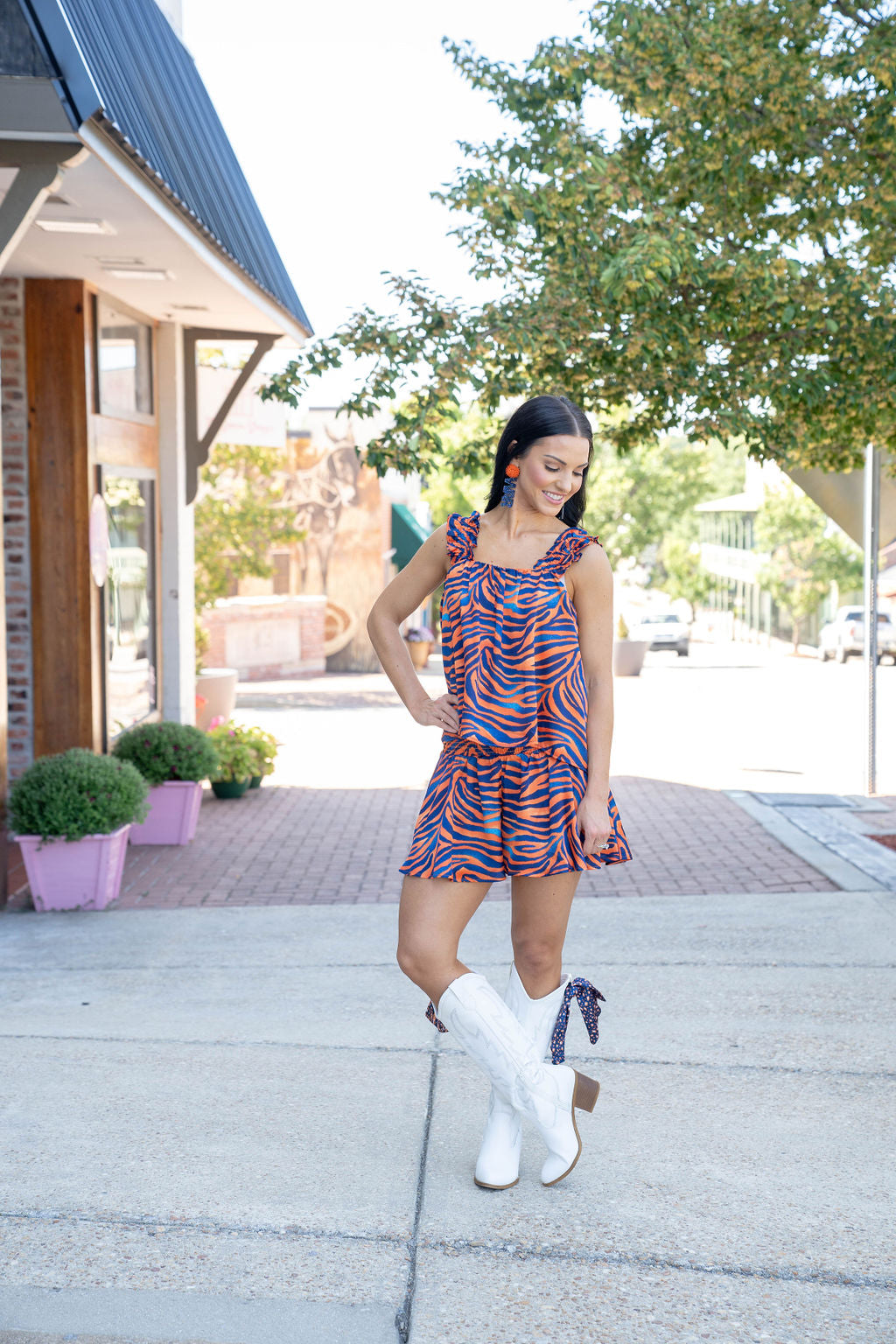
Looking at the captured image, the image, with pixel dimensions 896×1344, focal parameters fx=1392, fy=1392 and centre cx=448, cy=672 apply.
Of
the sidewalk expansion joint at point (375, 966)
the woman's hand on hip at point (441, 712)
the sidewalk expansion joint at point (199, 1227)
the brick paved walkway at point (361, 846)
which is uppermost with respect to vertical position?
the woman's hand on hip at point (441, 712)

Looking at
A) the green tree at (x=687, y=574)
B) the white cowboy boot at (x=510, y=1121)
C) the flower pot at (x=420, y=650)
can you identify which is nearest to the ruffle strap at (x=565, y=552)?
the white cowboy boot at (x=510, y=1121)

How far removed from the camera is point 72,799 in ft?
21.6

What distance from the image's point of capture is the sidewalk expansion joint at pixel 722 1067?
13.7 ft

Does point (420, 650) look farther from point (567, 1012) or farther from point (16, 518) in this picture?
point (567, 1012)

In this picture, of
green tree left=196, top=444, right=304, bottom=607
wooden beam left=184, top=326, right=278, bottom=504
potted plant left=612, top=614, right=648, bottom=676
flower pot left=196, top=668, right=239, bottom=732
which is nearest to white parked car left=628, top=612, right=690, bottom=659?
potted plant left=612, top=614, right=648, bottom=676

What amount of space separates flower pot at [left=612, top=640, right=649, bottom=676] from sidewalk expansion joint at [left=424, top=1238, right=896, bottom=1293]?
2370cm

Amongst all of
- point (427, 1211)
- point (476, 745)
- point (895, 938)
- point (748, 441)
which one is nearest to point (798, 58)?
point (748, 441)

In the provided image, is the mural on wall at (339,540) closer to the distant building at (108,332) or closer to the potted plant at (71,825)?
the distant building at (108,332)

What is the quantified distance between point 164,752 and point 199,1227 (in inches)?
220

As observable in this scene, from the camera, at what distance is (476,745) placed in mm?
3158

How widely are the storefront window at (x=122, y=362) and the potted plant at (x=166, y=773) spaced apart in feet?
6.64

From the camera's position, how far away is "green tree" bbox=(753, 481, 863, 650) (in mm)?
45281

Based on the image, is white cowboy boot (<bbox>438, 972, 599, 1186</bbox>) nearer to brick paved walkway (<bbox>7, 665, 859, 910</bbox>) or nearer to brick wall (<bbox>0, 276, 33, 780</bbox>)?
brick paved walkway (<bbox>7, 665, 859, 910</bbox>)

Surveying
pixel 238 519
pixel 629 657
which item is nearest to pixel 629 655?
pixel 629 657
